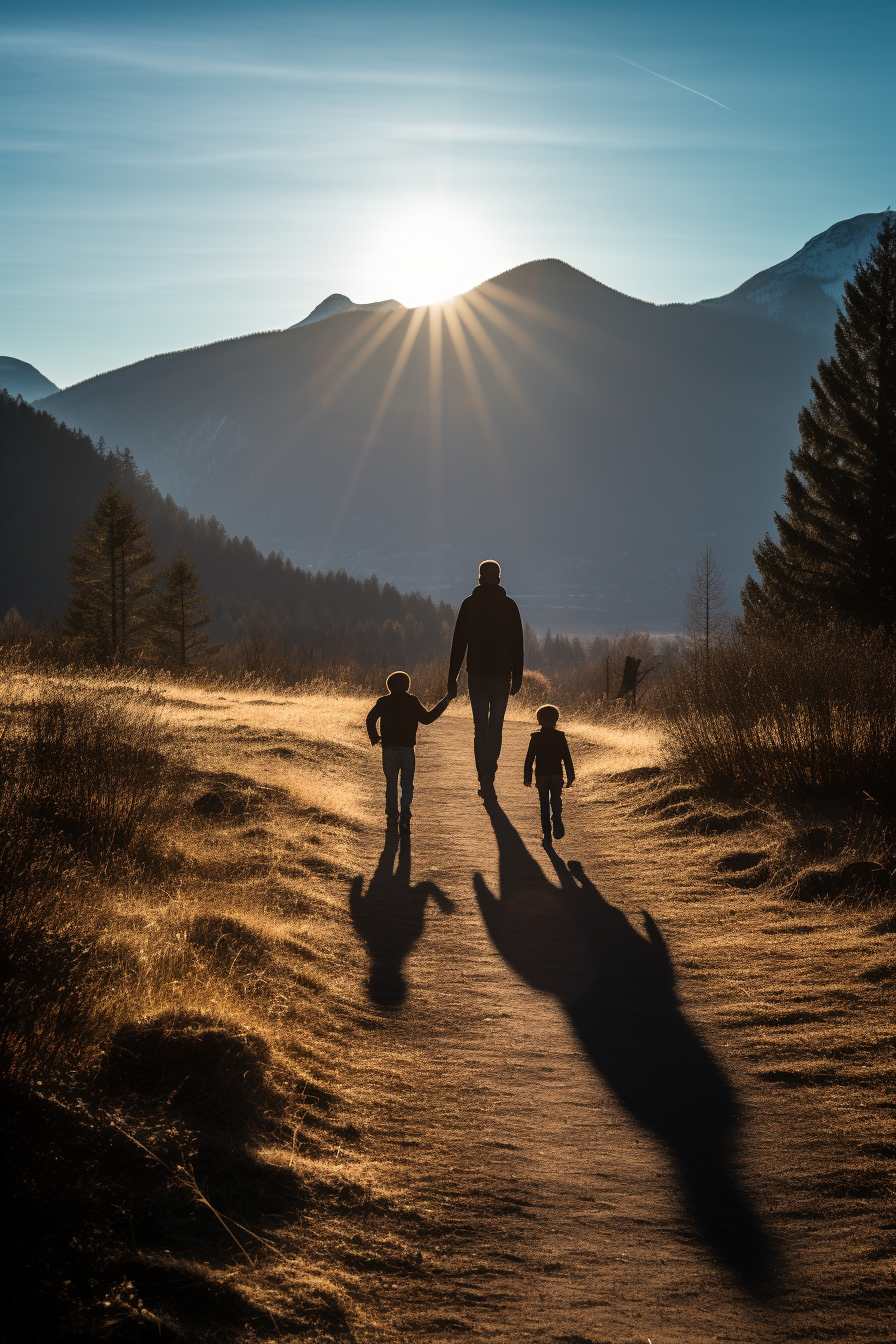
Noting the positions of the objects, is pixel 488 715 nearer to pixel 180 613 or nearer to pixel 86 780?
pixel 86 780

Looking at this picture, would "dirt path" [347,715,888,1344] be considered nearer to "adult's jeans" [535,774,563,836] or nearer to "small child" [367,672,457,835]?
"adult's jeans" [535,774,563,836]

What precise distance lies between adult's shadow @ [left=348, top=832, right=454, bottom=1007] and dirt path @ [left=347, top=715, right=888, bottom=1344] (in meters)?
0.02

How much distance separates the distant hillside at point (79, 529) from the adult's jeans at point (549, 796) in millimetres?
116243

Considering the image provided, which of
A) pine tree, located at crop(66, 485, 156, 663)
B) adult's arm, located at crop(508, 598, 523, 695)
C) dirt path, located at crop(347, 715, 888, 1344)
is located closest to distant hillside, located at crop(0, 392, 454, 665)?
pine tree, located at crop(66, 485, 156, 663)

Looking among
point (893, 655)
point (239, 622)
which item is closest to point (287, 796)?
point (893, 655)

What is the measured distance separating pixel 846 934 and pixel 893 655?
4425mm

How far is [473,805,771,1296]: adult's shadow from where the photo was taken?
10.7ft

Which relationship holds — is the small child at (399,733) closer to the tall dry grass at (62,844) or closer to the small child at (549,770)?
the small child at (549,770)

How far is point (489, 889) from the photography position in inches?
294

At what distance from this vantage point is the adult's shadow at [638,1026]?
326 cm

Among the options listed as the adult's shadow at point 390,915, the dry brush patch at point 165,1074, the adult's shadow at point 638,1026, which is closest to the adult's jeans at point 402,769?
the adult's shadow at point 390,915

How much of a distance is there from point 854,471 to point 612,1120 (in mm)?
31513

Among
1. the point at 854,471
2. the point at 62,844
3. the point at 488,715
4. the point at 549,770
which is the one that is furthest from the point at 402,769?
the point at 854,471

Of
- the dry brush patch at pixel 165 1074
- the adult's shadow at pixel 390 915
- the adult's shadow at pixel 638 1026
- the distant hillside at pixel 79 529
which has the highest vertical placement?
the distant hillside at pixel 79 529
